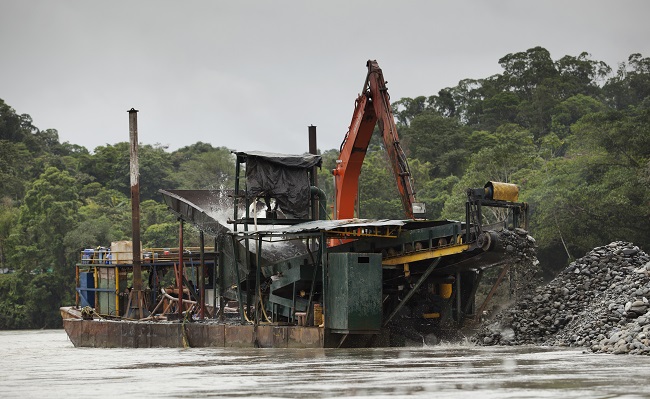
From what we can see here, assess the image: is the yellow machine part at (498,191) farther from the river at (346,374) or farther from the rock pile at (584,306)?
the river at (346,374)

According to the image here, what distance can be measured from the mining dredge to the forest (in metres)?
23.3

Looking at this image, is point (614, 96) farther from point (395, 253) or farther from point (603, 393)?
point (603, 393)

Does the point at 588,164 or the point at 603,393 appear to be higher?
the point at 588,164

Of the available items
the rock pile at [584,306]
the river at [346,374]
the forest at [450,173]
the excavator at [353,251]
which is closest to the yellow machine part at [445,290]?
the excavator at [353,251]

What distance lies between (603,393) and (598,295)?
12463 mm

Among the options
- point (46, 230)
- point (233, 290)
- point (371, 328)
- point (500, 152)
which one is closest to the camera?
point (371, 328)

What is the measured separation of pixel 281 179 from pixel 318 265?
5286 mm

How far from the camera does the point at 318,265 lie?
28.0 metres

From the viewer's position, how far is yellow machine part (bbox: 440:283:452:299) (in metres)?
30.4

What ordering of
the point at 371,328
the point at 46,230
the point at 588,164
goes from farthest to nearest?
the point at 46,230
the point at 588,164
the point at 371,328

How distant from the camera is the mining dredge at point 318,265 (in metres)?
27.2

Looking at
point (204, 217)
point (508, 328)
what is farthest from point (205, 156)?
point (508, 328)

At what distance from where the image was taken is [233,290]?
33125mm

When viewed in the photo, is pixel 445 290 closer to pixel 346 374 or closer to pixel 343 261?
pixel 343 261
